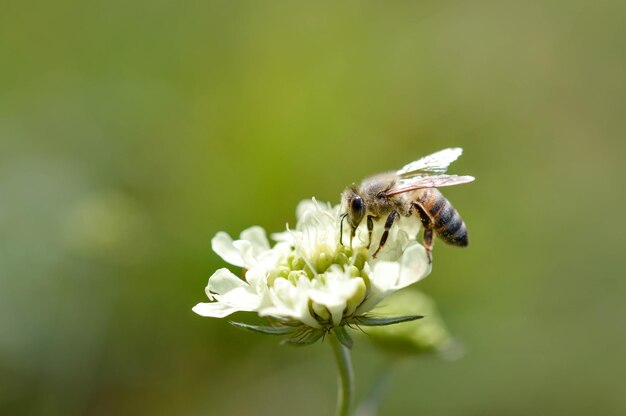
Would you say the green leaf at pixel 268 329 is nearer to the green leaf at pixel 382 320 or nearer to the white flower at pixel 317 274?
the white flower at pixel 317 274

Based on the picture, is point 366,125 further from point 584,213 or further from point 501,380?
point 501,380

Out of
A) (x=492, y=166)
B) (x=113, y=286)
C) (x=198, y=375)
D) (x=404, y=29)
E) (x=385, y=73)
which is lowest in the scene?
(x=198, y=375)

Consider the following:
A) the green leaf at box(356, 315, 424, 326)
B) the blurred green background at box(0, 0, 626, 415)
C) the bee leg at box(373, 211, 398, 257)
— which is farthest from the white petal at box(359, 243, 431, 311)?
the blurred green background at box(0, 0, 626, 415)

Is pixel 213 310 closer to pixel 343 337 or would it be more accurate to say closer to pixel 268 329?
pixel 268 329

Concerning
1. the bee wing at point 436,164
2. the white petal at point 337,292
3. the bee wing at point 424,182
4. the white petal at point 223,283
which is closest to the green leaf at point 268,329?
the white petal at point 337,292

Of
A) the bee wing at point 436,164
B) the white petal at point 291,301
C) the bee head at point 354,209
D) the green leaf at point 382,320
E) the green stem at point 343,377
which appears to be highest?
the bee wing at point 436,164

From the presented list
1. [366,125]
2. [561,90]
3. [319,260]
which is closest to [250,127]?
[366,125]

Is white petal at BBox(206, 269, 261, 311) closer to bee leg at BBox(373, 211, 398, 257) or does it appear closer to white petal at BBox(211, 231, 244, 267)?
white petal at BBox(211, 231, 244, 267)
